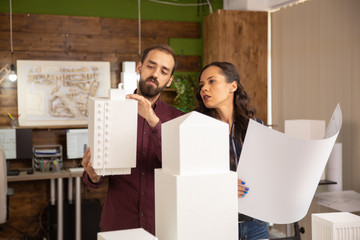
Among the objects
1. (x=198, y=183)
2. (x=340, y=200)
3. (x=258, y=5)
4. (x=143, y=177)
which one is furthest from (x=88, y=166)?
(x=258, y=5)

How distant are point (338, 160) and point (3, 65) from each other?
3.54 meters

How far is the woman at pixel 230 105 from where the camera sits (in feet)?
5.87

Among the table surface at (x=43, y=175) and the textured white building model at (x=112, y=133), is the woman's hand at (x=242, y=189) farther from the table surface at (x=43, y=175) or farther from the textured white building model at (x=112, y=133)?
the table surface at (x=43, y=175)

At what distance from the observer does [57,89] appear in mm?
5125

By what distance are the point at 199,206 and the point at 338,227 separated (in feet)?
1.22

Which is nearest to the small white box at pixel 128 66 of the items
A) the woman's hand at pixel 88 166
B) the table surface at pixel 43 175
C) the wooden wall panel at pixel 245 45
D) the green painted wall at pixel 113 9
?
the green painted wall at pixel 113 9

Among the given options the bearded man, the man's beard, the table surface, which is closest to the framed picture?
the table surface

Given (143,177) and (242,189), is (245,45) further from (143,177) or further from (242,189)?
(242,189)

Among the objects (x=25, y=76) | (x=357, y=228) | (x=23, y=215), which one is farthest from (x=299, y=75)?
(x=357, y=228)

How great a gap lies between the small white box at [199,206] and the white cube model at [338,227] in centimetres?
24

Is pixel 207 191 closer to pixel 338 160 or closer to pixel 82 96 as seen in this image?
pixel 338 160

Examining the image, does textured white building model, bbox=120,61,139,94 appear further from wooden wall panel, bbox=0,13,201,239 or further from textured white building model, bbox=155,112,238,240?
textured white building model, bbox=155,112,238,240

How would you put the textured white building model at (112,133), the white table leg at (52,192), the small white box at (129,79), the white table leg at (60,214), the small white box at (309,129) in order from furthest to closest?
the small white box at (129,79), the white table leg at (52,192), the white table leg at (60,214), the small white box at (309,129), the textured white building model at (112,133)

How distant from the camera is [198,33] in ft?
18.7
